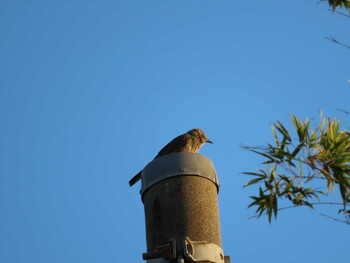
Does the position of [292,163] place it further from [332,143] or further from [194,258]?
[194,258]

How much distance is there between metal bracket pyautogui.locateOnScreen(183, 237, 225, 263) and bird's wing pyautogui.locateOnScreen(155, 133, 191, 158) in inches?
165

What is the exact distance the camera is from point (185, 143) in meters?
13.8

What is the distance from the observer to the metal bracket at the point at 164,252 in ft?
28.4

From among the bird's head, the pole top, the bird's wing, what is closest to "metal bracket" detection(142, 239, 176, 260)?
the pole top

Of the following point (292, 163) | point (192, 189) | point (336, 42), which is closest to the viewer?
point (336, 42)

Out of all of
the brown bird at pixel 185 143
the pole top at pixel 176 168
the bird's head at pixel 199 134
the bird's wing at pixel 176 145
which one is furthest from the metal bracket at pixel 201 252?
the bird's head at pixel 199 134

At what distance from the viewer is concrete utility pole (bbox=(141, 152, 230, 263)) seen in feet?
28.8

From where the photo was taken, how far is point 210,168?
9742 millimetres

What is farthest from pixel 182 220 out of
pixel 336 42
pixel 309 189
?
pixel 336 42

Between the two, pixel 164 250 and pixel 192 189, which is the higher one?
pixel 192 189

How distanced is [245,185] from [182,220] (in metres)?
0.95

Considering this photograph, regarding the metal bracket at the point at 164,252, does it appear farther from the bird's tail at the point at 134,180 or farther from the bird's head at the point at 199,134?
the bird's head at the point at 199,134

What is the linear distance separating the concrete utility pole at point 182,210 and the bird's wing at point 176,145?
3.34m

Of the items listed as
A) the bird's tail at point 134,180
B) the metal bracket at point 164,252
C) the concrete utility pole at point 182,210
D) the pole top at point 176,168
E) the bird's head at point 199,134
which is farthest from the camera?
the bird's head at point 199,134
